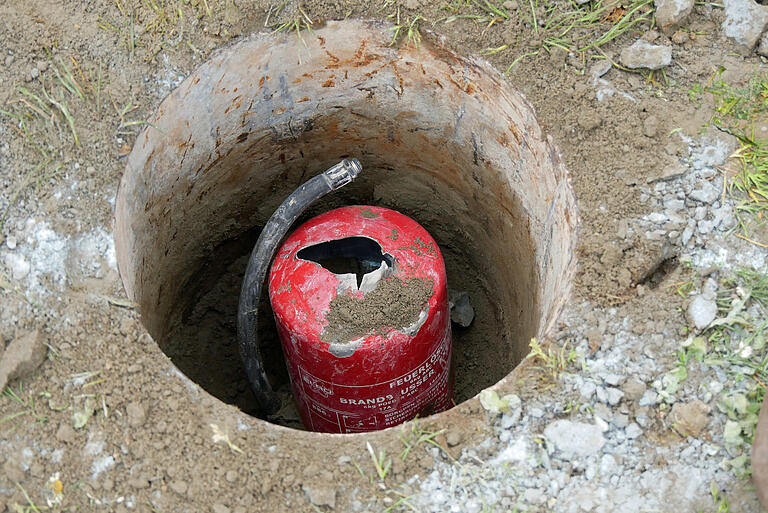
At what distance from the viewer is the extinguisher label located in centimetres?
215

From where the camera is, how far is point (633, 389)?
1711mm

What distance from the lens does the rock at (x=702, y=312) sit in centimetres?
176

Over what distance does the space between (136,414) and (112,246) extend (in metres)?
0.51

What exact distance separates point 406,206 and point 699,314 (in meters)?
1.43

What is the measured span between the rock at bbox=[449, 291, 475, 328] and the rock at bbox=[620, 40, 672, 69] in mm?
1217

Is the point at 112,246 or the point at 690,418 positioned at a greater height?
the point at 112,246

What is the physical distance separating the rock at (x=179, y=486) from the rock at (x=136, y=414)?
0.60ft

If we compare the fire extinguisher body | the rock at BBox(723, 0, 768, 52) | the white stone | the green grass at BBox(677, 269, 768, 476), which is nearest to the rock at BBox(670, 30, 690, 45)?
the rock at BBox(723, 0, 768, 52)

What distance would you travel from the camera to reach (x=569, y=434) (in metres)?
1.66

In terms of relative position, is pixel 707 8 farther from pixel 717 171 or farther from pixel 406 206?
pixel 406 206

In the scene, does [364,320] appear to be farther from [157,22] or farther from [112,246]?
[157,22]

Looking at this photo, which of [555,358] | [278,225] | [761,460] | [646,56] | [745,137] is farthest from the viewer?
[278,225]

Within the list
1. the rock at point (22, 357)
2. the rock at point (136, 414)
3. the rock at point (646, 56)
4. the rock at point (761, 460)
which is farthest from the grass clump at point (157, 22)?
the rock at point (761, 460)

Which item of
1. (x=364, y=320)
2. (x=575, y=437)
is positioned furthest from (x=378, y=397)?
(x=575, y=437)
